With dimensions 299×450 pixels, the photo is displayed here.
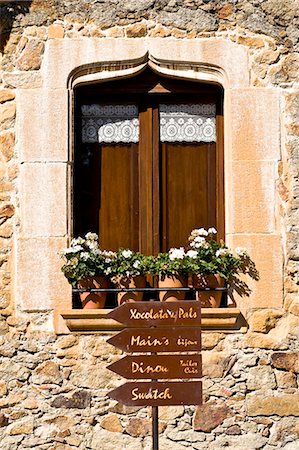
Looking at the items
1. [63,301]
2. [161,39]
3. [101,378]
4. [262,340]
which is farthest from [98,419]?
[161,39]

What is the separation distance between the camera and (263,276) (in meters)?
6.81

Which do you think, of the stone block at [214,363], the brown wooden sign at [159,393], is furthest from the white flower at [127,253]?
the brown wooden sign at [159,393]

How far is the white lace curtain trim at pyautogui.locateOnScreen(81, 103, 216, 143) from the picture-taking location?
7.20 metres

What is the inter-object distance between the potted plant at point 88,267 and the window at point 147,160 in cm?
36

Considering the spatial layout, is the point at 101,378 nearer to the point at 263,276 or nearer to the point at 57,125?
the point at 263,276

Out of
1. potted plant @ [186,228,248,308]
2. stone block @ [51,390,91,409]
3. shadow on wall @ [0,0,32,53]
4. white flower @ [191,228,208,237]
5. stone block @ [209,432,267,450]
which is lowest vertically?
stone block @ [209,432,267,450]

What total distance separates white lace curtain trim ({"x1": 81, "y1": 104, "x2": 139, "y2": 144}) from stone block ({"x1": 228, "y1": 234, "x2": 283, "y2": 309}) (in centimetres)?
125

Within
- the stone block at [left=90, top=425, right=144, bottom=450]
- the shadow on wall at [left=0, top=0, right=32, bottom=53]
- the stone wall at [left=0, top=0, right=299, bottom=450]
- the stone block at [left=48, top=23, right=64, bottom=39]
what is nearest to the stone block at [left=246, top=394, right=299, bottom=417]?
the stone wall at [left=0, top=0, right=299, bottom=450]

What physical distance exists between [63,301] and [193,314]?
1.52 m

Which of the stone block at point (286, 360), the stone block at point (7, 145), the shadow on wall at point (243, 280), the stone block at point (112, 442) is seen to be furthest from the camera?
the stone block at point (7, 145)

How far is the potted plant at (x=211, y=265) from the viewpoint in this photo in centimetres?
666

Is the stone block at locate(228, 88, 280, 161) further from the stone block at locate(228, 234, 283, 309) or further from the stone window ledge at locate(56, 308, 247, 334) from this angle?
the stone window ledge at locate(56, 308, 247, 334)

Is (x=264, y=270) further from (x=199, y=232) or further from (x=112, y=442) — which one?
(x=112, y=442)

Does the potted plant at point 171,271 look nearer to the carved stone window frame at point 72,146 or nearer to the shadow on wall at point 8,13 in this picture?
the carved stone window frame at point 72,146
